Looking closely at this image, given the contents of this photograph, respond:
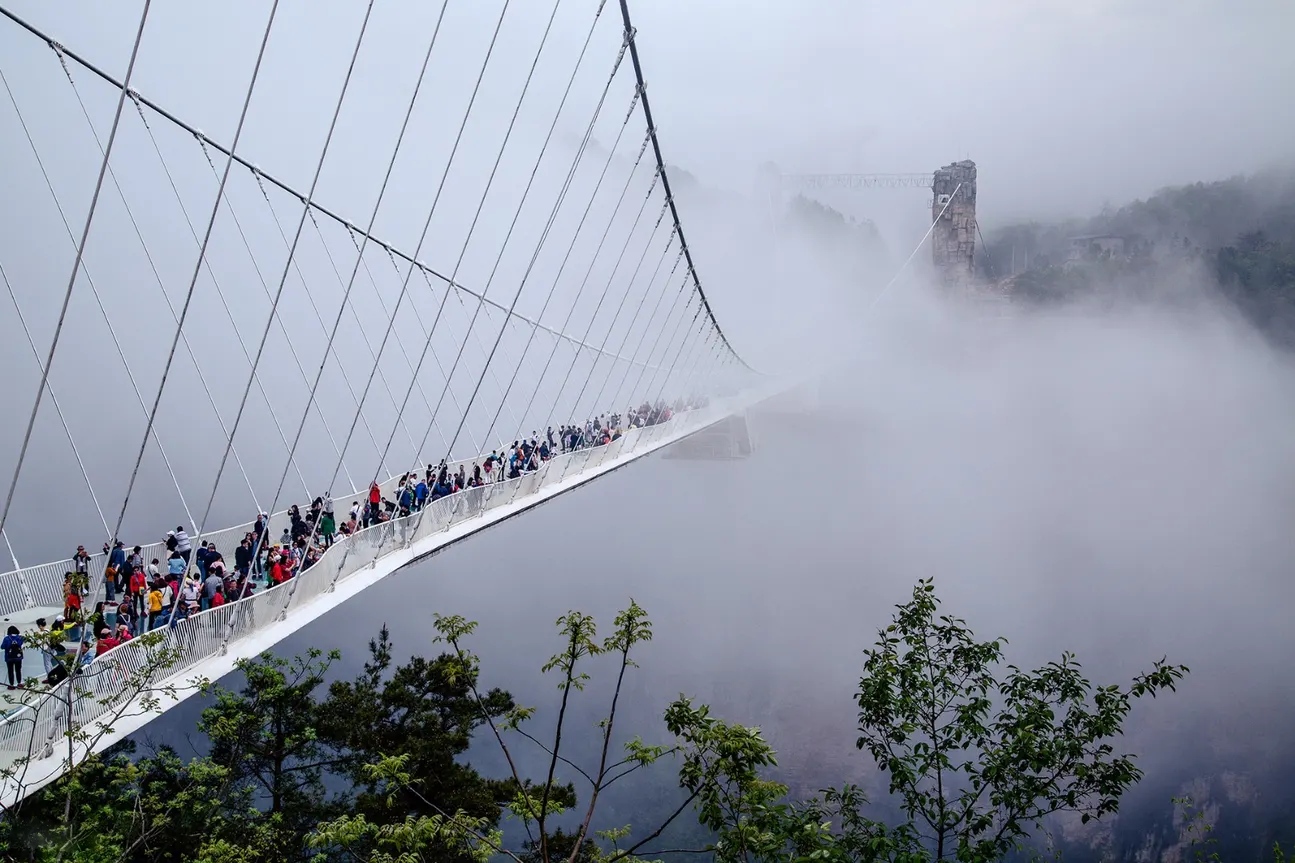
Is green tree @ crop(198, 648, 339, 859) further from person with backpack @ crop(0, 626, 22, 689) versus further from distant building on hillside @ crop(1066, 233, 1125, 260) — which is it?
distant building on hillside @ crop(1066, 233, 1125, 260)

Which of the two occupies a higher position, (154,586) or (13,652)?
(154,586)

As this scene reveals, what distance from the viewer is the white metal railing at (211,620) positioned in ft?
22.9

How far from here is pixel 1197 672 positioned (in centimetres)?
3259

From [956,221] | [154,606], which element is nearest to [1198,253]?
[956,221]

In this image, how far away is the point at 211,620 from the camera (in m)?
8.59

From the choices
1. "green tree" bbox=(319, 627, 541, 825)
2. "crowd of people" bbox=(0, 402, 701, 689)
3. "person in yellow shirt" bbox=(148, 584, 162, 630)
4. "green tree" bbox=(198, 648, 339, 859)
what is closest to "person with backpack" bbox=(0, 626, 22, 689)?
"crowd of people" bbox=(0, 402, 701, 689)

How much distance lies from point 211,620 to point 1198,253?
95635 mm

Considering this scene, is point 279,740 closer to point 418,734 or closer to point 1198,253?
point 418,734

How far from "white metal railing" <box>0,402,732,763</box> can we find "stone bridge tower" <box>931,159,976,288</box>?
8572 cm

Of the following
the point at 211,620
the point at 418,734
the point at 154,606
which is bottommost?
the point at 418,734

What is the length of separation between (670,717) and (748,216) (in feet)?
260

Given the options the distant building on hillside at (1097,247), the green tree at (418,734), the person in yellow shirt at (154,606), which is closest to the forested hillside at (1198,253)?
the distant building on hillside at (1097,247)

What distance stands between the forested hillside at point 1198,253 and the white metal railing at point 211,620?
76.6m

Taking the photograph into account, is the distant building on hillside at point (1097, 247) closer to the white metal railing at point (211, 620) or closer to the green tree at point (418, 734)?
the green tree at point (418, 734)
